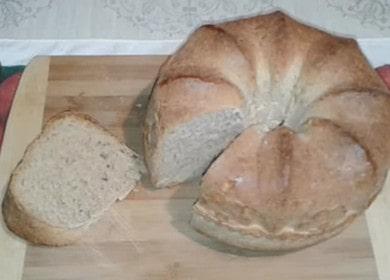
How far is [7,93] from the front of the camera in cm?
209

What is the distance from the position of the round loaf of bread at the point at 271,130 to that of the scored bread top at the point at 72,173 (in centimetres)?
12

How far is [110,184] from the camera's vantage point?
6.06 ft

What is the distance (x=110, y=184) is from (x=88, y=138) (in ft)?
0.51

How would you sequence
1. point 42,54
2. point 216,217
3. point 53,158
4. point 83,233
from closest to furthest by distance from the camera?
1. point 216,217
2. point 83,233
3. point 53,158
4. point 42,54

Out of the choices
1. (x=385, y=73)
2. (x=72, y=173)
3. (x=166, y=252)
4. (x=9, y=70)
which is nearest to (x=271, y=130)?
(x=166, y=252)

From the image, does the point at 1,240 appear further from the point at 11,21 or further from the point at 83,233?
the point at 11,21

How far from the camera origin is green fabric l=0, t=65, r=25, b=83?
7.20ft

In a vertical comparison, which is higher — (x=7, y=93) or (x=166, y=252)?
(x=7, y=93)

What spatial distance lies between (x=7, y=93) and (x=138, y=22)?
529mm

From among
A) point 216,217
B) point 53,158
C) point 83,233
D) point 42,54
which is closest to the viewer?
point 216,217

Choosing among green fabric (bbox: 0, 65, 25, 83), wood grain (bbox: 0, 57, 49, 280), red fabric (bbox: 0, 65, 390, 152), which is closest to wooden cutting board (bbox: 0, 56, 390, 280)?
wood grain (bbox: 0, 57, 49, 280)

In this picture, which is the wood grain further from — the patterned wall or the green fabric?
the patterned wall

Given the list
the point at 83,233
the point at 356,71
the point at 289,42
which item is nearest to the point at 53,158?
the point at 83,233

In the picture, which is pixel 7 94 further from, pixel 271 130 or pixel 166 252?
pixel 271 130
